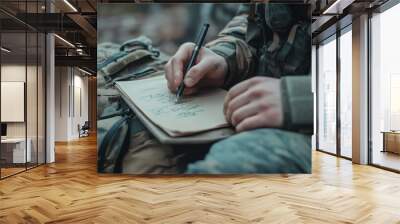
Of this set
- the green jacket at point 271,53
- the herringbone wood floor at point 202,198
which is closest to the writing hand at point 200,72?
the green jacket at point 271,53

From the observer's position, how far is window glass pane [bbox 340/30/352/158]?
850 centimetres

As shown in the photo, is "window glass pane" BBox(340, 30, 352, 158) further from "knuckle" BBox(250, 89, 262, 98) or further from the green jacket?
"knuckle" BBox(250, 89, 262, 98)

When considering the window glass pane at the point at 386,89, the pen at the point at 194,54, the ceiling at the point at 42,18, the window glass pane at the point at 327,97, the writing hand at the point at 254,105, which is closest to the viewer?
the writing hand at the point at 254,105

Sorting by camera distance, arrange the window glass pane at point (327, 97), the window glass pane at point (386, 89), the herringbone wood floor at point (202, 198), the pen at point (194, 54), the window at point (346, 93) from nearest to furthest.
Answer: the herringbone wood floor at point (202, 198)
the pen at point (194, 54)
the window glass pane at point (386, 89)
the window at point (346, 93)
the window glass pane at point (327, 97)

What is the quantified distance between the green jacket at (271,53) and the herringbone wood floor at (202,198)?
120 centimetres

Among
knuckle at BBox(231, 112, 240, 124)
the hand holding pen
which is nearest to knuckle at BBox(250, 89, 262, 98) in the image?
knuckle at BBox(231, 112, 240, 124)

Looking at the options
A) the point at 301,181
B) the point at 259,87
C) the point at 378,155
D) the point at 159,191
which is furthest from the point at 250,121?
the point at 378,155

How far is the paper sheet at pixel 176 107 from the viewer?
19.7ft

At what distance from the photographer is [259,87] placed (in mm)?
6078

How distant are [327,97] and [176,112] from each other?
18.6 feet

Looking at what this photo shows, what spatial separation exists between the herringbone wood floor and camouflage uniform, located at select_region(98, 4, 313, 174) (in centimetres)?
27

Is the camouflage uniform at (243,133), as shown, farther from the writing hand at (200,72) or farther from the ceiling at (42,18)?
the ceiling at (42,18)

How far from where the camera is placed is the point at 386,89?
23.6ft

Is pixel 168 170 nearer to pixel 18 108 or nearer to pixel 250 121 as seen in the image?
pixel 250 121
